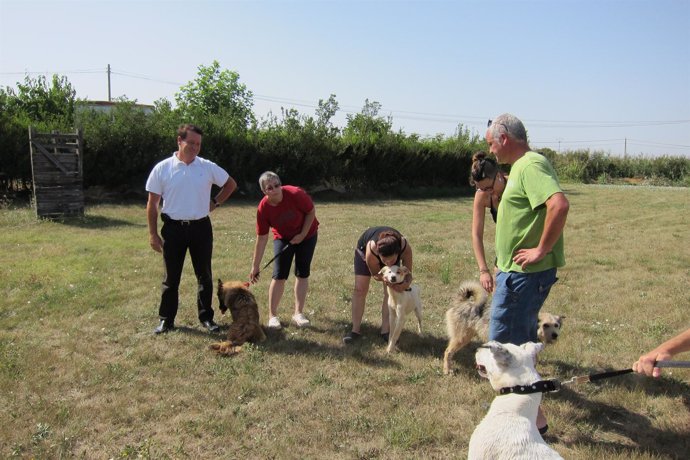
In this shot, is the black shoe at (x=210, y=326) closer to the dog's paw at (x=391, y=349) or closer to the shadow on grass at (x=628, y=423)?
the dog's paw at (x=391, y=349)

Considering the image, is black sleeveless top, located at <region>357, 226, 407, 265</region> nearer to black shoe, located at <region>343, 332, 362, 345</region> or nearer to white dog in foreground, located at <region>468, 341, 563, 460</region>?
black shoe, located at <region>343, 332, 362, 345</region>

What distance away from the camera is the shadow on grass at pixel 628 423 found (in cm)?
349

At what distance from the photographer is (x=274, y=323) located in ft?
18.7

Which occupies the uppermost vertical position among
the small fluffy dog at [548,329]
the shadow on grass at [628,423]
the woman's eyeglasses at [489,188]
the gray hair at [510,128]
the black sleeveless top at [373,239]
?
the gray hair at [510,128]

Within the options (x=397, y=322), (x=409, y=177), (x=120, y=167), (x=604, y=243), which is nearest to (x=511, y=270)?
(x=397, y=322)

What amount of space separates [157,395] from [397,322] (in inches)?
92.6

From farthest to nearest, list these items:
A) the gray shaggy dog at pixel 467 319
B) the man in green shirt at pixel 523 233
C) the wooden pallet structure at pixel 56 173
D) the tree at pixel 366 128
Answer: the tree at pixel 366 128, the wooden pallet structure at pixel 56 173, the gray shaggy dog at pixel 467 319, the man in green shirt at pixel 523 233

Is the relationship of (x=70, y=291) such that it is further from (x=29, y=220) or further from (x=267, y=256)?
(x=29, y=220)

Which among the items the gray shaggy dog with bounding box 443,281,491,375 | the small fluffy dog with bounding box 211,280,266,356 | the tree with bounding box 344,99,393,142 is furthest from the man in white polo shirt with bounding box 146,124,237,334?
the tree with bounding box 344,99,393,142

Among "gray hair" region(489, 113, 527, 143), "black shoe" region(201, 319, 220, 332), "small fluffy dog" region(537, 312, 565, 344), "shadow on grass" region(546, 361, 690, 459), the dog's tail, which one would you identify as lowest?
"shadow on grass" region(546, 361, 690, 459)

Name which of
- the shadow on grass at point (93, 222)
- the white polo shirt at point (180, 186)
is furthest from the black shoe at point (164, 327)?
the shadow on grass at point (93, 222)

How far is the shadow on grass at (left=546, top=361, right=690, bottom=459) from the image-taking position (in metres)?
3.49

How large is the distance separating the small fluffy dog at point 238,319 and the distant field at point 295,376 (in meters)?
0.18

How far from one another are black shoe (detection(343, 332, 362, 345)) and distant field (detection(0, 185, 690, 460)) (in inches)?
3.9
